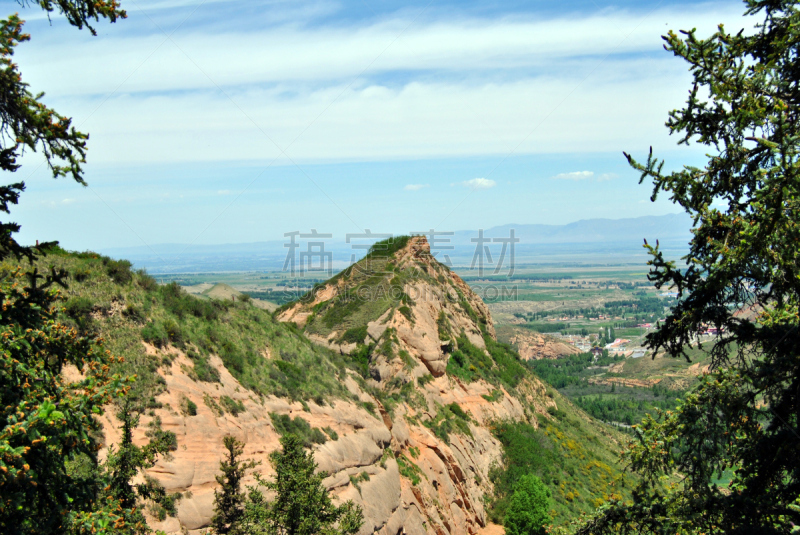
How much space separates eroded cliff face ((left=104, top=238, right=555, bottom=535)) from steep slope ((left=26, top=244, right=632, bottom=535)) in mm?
66

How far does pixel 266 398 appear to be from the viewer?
60.7 feet

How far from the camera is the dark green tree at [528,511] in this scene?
24938 millimetres

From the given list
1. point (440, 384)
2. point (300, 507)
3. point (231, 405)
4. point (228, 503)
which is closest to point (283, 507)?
point (300, 507)

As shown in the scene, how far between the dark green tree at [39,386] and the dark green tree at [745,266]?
25.3 feet

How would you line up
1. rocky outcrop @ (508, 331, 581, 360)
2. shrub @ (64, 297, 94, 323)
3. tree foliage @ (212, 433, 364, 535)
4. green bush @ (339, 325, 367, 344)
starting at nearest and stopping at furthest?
1. tree foliage @ (212, 433, 364, 535)
2. shrub @ (64, 297, 94, 323)
3. green bush @ (339, 325, 367, 344)
4. rocky outcrop @ (508, 331, 581, 360)

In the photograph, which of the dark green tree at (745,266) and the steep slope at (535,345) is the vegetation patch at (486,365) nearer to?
the dark green tree at (745,266)

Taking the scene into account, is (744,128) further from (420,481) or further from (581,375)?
(581,375)

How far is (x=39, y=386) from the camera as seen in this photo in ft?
20.9

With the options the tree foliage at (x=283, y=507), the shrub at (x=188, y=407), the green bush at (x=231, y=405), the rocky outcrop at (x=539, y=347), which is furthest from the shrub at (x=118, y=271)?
the rocky outcrop at (x=539, y=347)

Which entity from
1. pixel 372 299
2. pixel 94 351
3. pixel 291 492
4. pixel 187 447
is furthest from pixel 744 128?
pixel 372 299

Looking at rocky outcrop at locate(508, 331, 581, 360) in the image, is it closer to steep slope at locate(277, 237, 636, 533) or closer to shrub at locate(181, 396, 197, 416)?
steep slope at locate(277, 237, 636, 533)

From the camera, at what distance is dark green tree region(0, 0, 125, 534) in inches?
221

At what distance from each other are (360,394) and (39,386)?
61.1 feet

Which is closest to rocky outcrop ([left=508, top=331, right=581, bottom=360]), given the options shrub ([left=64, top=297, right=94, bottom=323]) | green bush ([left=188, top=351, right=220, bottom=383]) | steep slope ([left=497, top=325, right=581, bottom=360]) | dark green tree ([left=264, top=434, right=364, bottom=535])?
steep slope ([left=497, top=325, right=581, bottom=360])
